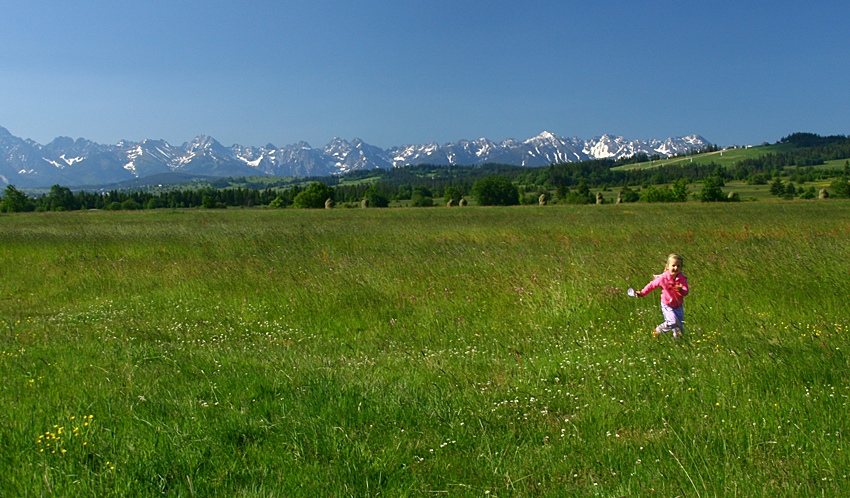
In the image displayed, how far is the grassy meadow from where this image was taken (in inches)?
145

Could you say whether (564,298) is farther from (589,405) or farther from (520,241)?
(520,241)

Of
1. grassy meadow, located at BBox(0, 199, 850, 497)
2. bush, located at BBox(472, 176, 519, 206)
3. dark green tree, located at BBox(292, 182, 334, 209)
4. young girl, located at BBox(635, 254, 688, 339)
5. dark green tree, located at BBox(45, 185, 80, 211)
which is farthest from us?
dark green tree, located at BBox(45, 185, 80, 211)

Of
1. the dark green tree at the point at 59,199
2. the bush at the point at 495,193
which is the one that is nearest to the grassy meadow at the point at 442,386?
the bush at the point at 495,193

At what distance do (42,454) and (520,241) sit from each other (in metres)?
15.8

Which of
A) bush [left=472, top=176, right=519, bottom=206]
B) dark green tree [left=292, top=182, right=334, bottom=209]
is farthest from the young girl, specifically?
dark green tree [left=292, top=182, right=334, bottom=209]

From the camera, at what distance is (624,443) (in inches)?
163

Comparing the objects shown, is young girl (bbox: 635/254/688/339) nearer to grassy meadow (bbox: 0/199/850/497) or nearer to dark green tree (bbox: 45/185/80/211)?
grassy meadow (bbox: 0/199/850/497)

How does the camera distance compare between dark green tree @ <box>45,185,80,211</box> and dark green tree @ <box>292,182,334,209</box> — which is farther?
dark green tree @ <box>45,185,80,211</box>

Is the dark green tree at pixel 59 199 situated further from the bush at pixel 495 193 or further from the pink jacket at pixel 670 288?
the pink jacket at pixel 670 288

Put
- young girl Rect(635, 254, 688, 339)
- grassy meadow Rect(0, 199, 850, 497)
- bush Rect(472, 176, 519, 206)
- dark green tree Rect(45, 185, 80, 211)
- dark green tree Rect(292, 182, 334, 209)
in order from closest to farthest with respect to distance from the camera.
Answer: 1. grassy meadow Rect(0, 199, 850, 497)
2. young girl Rect(635, 254, 688, 339)
3. bush Rect(472, 176, 519, 206)
4. dark green tree Rect(292, 182, 334, 209)
5. dark green tree Rect(45, 185, 80, 211)

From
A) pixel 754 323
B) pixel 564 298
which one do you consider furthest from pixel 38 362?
pixel 754 323

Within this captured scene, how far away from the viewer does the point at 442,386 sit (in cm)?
548

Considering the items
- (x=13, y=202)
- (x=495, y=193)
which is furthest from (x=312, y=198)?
(x=13, y=202)

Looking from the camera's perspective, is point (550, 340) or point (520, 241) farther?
point (520, 241)
